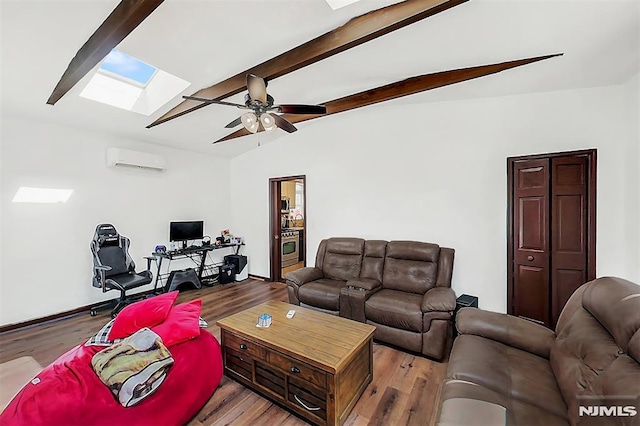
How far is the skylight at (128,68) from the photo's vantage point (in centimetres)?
320

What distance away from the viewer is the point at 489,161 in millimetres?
3465

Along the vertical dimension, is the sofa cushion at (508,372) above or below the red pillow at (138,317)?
below

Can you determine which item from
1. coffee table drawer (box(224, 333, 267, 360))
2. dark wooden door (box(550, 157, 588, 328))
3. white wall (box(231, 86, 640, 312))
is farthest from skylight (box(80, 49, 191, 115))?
dark wooden door (box(550, 157, 588, 328))

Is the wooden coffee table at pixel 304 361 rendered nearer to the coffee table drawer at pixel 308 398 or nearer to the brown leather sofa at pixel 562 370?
the coffee table drawer at pixel 308 398

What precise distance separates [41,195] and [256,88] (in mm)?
3574

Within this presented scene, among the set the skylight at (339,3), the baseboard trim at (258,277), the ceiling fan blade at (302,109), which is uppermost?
the skylight at (339,3)

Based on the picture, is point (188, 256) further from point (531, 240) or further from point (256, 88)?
point (531, 240)

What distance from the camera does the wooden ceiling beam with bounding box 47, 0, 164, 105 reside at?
1.92 m

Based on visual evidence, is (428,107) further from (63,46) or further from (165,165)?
(165,165)

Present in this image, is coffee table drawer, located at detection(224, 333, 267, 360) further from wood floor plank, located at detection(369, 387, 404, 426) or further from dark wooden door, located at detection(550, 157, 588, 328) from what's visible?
dark wooden door, located at detection(550, 157, 588, 328)

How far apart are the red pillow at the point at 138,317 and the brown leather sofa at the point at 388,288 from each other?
70.1 inches

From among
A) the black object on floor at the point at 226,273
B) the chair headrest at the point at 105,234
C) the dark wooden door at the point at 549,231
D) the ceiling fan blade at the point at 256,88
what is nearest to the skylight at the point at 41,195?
the chair headrest at the point at 105,234

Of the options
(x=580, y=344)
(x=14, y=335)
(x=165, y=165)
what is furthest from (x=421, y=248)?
(x=14, y=335)

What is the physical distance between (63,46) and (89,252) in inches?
117
